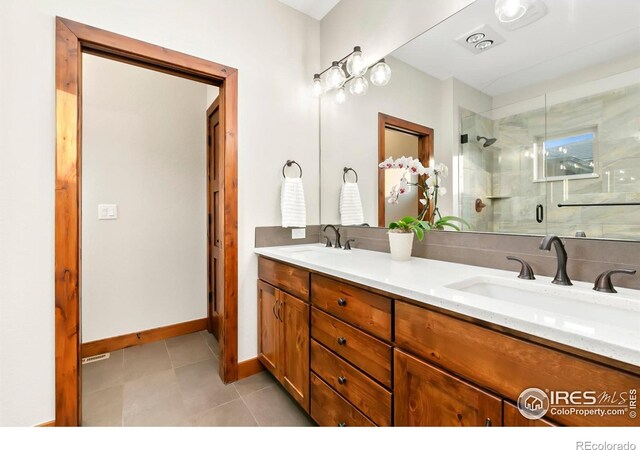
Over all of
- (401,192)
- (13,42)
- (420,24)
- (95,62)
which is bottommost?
(401,192)

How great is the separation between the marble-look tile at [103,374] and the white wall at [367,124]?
5.96 feet

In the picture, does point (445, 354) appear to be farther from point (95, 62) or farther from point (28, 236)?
point (95, 62)

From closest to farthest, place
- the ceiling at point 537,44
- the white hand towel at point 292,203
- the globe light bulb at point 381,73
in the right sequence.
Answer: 1. the ceiling at point 537,44
2. the globe light bulb at point 381,73
3. the white hand towel at point 292,203

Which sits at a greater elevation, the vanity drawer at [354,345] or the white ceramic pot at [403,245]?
the white ceramic pot at [403,245]

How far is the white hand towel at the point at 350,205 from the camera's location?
2.11 metres

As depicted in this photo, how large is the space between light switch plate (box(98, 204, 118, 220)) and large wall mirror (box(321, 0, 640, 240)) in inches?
90.6

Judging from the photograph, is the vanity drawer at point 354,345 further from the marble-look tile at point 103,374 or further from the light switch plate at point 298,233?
the marble-look tile at point 103,374

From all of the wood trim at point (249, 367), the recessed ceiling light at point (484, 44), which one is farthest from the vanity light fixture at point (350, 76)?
the wood trim at point (249, 367)

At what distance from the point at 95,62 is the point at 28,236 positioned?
5.33ft

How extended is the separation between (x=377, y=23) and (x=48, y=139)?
6.43 feet

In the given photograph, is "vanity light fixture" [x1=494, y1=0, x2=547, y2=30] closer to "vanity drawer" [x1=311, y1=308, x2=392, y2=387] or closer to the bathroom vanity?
the bathroom vanity

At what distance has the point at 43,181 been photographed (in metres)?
1.40

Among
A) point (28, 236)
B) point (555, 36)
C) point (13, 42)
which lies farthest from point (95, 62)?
point (555, 36)
